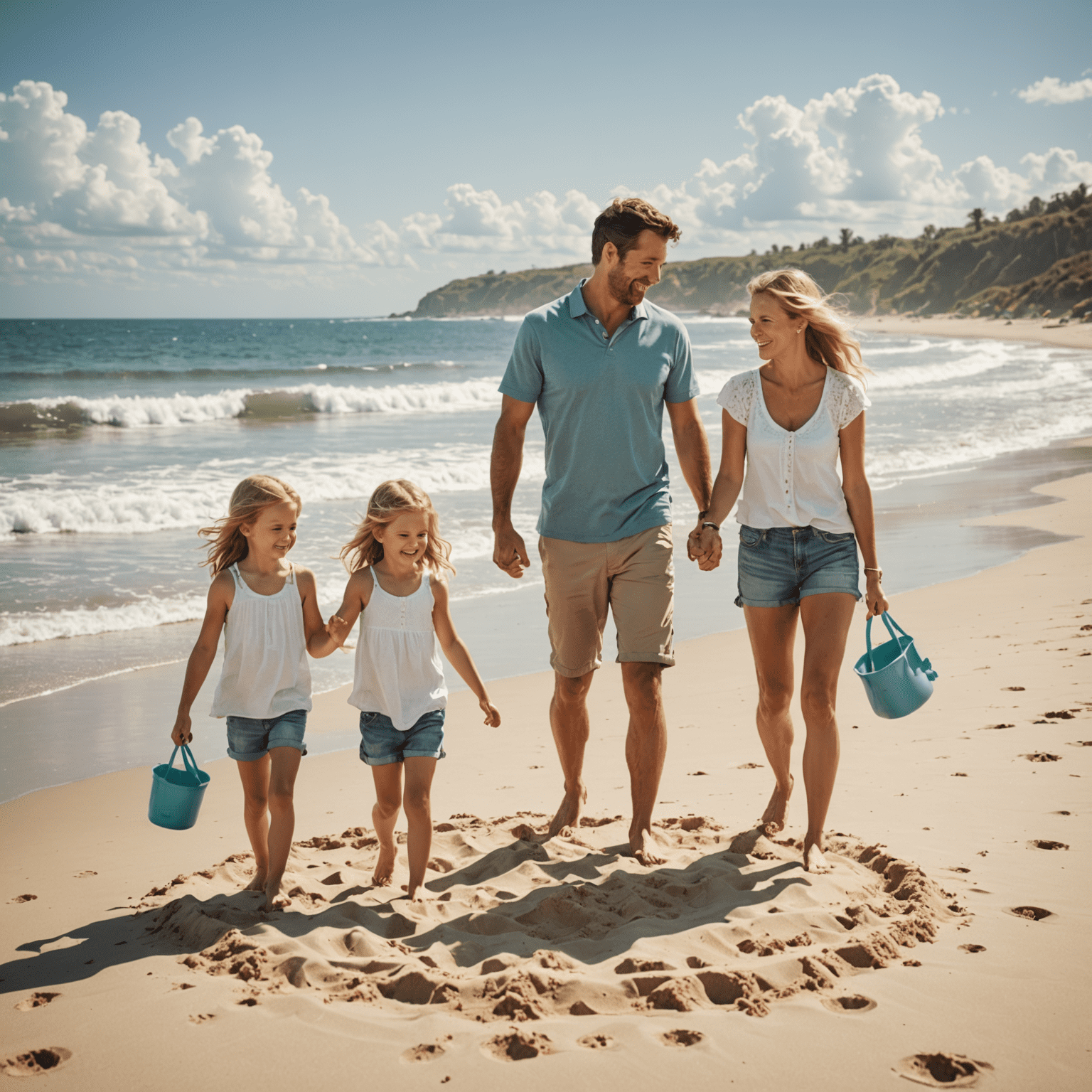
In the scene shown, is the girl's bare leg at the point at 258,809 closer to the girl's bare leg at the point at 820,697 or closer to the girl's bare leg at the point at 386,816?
the girl's bare leg at the point at 386,816

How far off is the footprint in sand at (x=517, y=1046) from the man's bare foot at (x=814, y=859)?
4.49 ft

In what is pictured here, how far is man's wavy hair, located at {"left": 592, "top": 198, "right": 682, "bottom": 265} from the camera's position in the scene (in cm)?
383

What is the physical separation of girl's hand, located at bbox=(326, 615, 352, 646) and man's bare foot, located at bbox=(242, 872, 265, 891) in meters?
0.88

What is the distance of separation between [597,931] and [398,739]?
3.08 feet

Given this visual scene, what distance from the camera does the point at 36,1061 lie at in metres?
2.58

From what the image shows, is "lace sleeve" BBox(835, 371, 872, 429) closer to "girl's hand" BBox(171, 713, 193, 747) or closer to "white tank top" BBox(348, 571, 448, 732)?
"white tank top" BBox(348, 571, 448, 732)

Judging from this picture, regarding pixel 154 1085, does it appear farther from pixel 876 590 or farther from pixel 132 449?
pixel 132 449

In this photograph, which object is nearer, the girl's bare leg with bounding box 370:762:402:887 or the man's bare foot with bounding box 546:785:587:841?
the girl's bare leg with bounding box 370:762:402:887

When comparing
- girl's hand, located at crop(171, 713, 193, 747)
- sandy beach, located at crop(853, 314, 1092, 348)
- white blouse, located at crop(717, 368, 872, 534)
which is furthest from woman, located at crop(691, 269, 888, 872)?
sandy beach, located at crop(853, 314, 1092, 348)

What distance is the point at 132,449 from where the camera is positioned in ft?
58.3

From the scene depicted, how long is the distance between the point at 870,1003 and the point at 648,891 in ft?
3.16

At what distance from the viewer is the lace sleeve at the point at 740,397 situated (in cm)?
389

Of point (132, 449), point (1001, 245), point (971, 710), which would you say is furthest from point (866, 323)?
point (971, 710)

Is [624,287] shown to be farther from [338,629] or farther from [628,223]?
[338,629]
